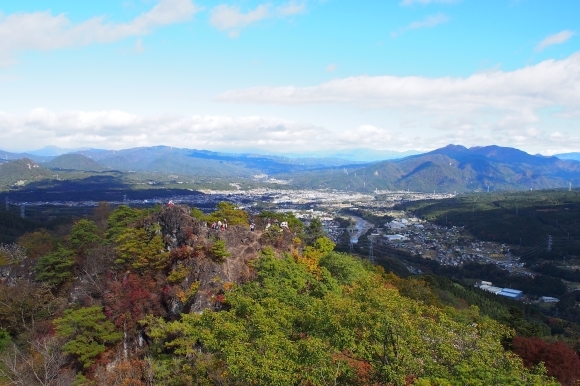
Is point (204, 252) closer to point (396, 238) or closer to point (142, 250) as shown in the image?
point (142, 250)

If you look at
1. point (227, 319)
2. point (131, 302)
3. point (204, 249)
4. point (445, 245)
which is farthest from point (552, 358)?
point (445, 245)

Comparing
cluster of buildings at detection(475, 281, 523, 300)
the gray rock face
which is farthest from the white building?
the gray rock face

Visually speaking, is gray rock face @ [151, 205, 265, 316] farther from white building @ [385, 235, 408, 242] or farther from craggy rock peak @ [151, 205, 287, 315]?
white building @ [385, 235, 408, 242]

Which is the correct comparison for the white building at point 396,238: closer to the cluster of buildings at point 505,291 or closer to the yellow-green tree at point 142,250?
the cluster of buildings at point 505,291

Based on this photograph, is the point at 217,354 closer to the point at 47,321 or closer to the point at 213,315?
the point at 213,315

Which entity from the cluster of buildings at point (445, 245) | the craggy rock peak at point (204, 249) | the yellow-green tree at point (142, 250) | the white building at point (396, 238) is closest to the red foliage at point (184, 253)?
the craggy rock peak at point (204, 249)

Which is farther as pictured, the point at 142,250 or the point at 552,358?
the point at 142,250
